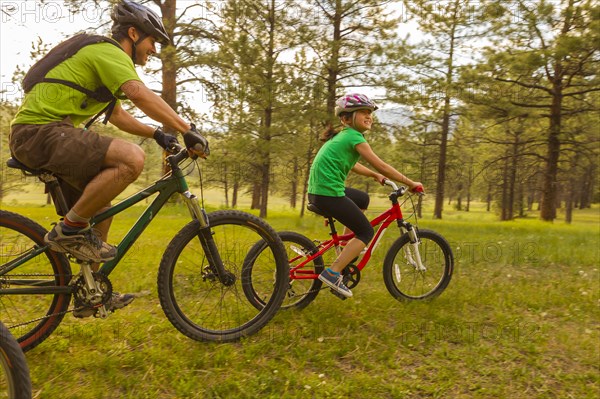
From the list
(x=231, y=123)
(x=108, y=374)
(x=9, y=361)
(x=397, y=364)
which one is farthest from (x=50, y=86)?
(x=231, y=123)

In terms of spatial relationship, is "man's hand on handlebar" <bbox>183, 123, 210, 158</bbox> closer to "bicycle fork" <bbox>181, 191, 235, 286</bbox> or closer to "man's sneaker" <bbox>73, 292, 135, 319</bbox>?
"bicycle fork" <bbox>181, 191, 235, 286</bbox>

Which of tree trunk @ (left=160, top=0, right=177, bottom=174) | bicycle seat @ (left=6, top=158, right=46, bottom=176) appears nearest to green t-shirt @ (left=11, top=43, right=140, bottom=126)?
bicycle seat @ (left=6, top=158, right=46, bottom=176)

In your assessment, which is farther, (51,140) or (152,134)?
(152,134)

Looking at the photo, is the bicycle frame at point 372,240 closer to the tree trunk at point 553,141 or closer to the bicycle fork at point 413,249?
the bicycle fork at point 413,249

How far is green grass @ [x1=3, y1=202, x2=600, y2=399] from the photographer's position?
8.95ft

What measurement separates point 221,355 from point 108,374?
818 mm

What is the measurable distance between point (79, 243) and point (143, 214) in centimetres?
52

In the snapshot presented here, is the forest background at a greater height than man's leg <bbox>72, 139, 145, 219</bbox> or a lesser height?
greater

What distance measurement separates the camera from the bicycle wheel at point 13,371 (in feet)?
6.58

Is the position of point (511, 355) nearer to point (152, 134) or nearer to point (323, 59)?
point (152, 134)

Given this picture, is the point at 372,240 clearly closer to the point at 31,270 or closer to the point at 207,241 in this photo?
the point at 207,241

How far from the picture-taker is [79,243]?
105 inches

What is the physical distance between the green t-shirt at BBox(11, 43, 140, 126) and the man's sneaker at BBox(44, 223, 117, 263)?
78 centimetres

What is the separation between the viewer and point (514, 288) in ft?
17.1
